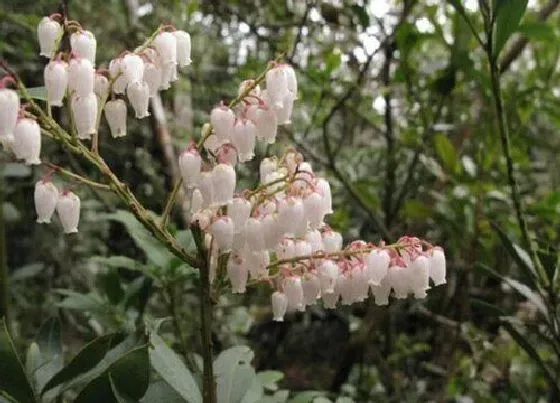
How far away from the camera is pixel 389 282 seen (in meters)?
0.97

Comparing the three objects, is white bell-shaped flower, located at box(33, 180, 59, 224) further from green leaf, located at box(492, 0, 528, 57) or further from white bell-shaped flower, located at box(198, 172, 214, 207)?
green leaf, located at box(492, 0, 528, 57)

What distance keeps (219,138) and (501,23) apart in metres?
0.50

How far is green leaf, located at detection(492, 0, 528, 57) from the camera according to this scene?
3.67 ft

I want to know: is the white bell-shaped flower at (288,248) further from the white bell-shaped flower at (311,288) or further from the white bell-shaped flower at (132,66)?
the white bell-shaped flower at (132,66)

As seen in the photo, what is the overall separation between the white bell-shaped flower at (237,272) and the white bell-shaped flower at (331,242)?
0.43 ft

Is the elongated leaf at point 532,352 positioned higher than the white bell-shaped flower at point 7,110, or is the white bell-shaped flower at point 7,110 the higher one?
the white bell-shaped flower at point 7,110

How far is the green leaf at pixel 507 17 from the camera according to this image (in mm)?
1119

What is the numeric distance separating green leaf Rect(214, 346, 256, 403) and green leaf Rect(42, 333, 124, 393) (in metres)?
0.18

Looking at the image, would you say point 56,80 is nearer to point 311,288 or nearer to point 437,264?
point 311,288

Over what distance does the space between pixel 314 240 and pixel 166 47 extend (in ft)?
0.93

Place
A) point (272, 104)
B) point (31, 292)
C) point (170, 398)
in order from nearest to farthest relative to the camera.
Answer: point (272, 104) → point (170, 398) → point (31, 292)

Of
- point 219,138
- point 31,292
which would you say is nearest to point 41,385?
point 219,138

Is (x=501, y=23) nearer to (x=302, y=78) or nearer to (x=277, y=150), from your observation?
(x=302, y=78)

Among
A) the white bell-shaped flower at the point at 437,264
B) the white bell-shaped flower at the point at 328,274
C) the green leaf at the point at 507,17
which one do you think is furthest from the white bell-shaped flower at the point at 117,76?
the green leaf at the point at 507,17
